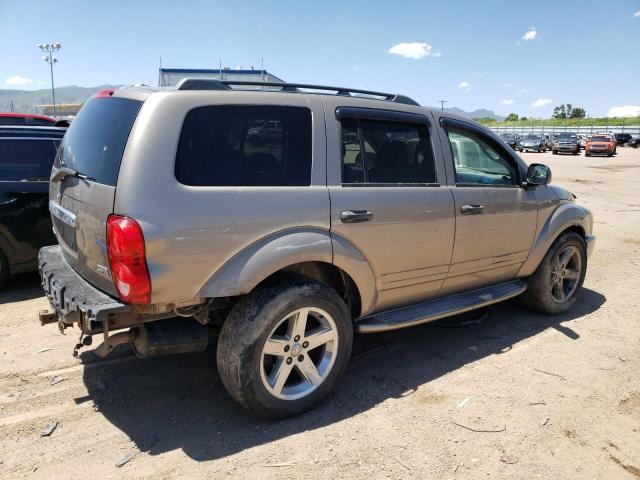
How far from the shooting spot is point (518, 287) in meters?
4.57

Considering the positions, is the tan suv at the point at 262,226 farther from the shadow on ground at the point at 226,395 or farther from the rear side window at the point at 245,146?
the shadow on ground at the point at 226,395

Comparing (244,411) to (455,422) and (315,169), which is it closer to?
(455,422)

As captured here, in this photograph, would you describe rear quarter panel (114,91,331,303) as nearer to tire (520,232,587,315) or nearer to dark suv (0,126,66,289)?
tire (520,232,587,315)

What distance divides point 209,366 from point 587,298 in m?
4.24

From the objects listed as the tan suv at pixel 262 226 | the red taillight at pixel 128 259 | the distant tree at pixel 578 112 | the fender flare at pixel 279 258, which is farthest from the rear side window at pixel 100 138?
the distant tree at pixel 578 112

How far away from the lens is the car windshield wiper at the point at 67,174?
3.00 m

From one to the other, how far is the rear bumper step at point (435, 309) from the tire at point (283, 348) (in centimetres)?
28

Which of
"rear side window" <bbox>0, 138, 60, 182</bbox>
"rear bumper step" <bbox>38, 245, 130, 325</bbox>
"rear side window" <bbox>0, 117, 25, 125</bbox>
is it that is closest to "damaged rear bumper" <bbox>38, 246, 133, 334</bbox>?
"rear bumper step" <bbox>38, 245, 130, 325</bbox>

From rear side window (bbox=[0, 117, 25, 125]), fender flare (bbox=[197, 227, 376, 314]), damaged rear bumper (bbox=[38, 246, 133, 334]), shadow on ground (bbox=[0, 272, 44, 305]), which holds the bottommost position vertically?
shadow on ground (bbox=[0, 272, 44, 305])

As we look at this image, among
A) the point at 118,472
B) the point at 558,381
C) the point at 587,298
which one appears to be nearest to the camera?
the point at 118,472

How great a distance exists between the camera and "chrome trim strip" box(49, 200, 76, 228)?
10.1 feet

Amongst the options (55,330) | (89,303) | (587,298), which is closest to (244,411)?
(89,303)

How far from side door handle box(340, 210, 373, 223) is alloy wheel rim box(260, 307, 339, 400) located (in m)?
0.60

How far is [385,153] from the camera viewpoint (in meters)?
3.59
